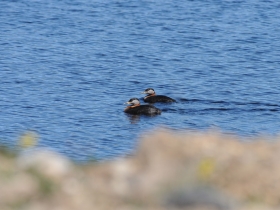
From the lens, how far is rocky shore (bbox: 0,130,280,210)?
8141 millimetres

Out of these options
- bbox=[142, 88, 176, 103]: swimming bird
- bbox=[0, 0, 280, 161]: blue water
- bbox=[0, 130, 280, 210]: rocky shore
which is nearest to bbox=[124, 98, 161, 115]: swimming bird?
bbox=[0, 0, 280, 161]: blue water

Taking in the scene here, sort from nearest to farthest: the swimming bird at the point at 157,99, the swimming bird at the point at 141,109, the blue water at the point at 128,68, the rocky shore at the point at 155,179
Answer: the rocky shore at the point at 155,179 → the blue water at the point at 128,68 → the swimming bird at the point at 141,109 → the swimming bird at the point at 157,99

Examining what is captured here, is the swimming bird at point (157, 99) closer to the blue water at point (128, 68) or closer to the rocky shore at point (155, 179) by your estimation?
the blue water at point (128, 68)

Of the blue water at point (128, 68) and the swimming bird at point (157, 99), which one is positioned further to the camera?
the swimming bird at point (157, 99)

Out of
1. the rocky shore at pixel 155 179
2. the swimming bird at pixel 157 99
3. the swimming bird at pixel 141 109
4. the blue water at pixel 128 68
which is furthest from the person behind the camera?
the swimming bird at pixel 157 99

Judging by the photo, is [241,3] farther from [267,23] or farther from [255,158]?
[255,158]

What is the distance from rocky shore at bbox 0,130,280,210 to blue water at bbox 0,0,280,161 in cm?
1158

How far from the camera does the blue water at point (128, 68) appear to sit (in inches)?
1195

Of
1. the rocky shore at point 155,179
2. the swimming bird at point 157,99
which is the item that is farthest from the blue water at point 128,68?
the rocky shore at point 155,179

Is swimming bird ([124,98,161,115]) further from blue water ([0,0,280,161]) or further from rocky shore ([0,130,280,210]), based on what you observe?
rocky shore ([0,130,280,210])

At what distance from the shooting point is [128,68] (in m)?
40.1

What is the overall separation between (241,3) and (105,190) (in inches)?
1975

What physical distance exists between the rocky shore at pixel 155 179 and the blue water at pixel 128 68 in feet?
38.0

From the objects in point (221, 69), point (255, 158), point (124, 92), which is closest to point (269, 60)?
point (221, 69)
